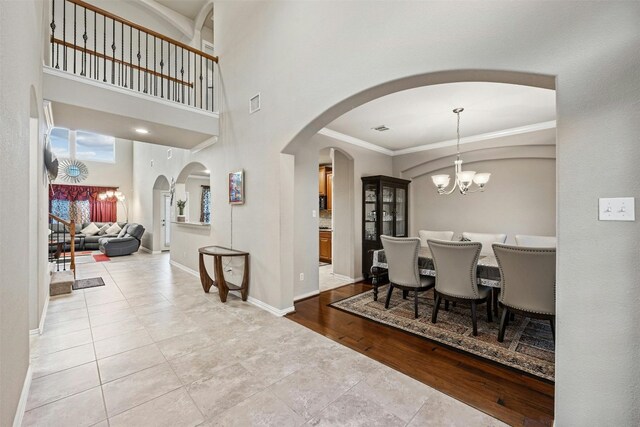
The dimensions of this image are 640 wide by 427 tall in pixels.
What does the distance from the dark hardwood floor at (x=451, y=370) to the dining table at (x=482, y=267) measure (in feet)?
2.77

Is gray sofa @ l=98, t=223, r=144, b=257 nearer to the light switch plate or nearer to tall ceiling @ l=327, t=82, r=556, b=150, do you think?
tall ceiling @ l=327, t=82, r=556, b=150

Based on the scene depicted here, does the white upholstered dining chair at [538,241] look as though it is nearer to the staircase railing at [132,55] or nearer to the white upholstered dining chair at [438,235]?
the white upholstered dining chair at [438,235]

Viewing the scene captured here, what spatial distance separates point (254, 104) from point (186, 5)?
3.81 meters

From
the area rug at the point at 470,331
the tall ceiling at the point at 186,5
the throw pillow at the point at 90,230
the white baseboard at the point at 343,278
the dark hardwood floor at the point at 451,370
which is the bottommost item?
the dark hardwood floor at the point at 451,370

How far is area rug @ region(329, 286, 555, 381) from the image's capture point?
241 centimetres

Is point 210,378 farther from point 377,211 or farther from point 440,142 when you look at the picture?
point 440,142

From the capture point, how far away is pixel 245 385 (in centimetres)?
205

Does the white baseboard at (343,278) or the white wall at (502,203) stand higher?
the white wall at (502,203)

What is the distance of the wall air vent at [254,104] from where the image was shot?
12.2 feet

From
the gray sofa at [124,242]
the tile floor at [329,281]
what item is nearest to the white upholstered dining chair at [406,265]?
the tile floor at [329,281]

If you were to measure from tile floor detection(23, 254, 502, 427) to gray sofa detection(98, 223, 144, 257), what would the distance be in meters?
5.08

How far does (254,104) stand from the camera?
3793mm

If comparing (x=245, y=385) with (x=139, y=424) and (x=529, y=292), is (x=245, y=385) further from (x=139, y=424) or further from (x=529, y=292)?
(x=529, y=292)

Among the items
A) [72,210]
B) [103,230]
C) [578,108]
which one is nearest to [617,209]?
[578,108]
